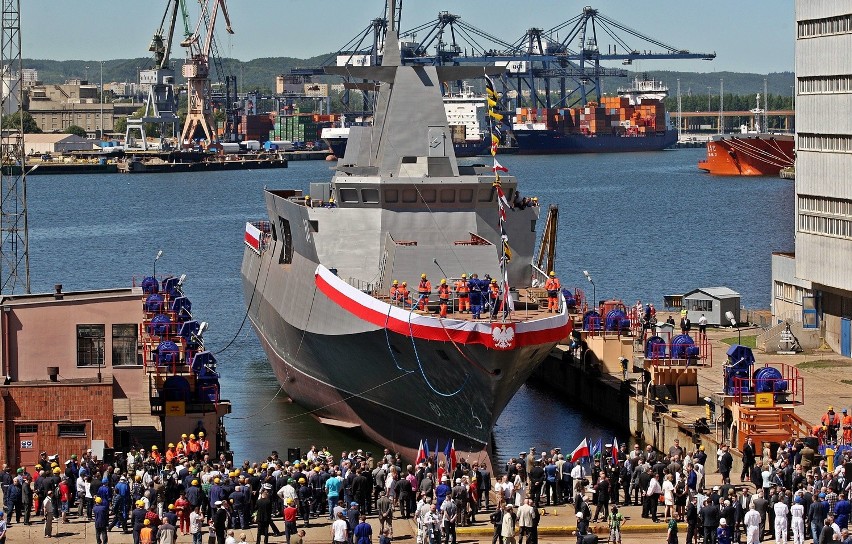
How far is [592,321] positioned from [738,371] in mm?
15176

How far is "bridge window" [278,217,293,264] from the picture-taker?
52781mm

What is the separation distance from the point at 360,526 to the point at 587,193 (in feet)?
501

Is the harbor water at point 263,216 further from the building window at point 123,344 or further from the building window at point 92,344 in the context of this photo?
the building window at point 92,344

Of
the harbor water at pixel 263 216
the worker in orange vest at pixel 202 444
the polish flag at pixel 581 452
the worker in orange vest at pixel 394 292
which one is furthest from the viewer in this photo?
the harbor water at pixel 263 216

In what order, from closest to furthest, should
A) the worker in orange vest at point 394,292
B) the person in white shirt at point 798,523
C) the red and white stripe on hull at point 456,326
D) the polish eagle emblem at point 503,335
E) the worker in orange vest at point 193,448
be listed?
the person in white shirt at point 798,523
the worker in orange vest at point 193,448
the polish eagle emblem at point 503,335
the red and white stripe on hull at point 456,326
the worker in orange vest at point 394,292

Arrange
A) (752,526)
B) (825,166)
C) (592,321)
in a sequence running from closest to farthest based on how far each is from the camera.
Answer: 1. (752,526)
2. (825,166)
3. (592,321)

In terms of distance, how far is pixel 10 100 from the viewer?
5550 cm

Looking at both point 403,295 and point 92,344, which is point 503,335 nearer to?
point 403,295

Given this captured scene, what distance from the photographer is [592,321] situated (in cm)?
5494

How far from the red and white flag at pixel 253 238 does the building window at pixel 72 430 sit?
86.0ft

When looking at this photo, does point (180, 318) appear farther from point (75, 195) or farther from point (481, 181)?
point (75, 195)

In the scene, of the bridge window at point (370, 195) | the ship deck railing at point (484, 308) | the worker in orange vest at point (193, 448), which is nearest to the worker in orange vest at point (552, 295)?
the ship deck railing at point (484, 308)

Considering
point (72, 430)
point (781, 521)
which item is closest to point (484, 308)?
point (72, 430)

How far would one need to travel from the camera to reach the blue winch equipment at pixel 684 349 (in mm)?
46125
